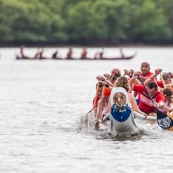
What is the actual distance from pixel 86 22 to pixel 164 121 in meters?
143

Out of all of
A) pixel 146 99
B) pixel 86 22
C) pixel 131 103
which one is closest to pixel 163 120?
pixel 146 99

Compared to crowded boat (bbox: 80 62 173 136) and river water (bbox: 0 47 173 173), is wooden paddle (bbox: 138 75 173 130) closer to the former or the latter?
crowded boat (bbox: 80 62 173 136)

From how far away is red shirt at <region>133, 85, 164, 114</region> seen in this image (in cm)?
1967

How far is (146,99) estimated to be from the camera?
65.6 ft

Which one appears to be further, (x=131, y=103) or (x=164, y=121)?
(x=164, y=121)

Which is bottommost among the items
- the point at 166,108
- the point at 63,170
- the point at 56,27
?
the point at 63,170

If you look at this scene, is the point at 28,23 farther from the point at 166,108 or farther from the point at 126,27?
the point at 166,108

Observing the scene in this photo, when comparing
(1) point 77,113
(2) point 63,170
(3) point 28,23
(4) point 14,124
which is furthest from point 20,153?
(3) point 28,23

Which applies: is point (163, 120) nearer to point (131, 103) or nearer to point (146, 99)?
point (146, 99)

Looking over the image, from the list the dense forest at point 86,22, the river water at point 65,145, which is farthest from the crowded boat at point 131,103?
the dense forest at point 86,22

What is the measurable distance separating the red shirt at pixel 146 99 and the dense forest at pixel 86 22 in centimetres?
12038

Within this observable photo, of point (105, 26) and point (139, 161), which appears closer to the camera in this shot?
point (139, 161)

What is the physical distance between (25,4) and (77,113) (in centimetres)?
13077

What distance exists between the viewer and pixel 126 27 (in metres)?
163
